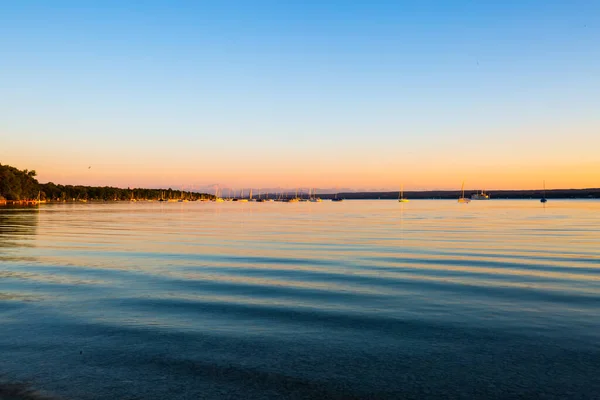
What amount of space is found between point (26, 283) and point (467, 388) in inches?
726

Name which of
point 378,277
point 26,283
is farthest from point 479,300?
point 26,283

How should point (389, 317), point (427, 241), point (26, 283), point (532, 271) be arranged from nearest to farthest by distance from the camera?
point (389, 317)
point (26, 283)
point (532, 271)
point (427, 241)

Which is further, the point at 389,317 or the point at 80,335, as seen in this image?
the point at 389,317

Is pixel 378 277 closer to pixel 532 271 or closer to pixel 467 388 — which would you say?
pixel 532 271

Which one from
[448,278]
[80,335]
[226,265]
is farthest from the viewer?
[226,265]

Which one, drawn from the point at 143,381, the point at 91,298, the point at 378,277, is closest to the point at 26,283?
the point at 91,298

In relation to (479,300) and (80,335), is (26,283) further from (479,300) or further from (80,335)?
(479,300)

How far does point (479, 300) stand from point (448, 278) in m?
4.80

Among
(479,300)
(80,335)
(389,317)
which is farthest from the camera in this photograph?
(479,300)

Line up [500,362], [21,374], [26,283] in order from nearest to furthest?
[21,374]
[500,362]
[26,283]

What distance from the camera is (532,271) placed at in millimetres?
23672

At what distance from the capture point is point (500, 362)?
10508 mm

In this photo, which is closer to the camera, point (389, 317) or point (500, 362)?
point (500, 362)

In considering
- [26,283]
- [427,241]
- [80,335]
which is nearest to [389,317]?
[80,335]
